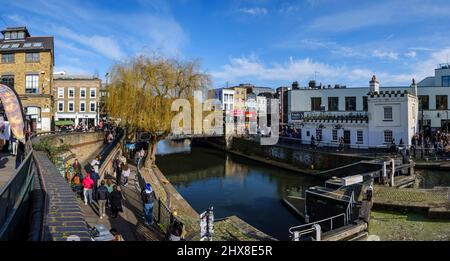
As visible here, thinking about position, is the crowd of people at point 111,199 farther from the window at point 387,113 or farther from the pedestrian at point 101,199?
the window at point 387,113

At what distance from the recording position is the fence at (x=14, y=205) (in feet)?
16.5

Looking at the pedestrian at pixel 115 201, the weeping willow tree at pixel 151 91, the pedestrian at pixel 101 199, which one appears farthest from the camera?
the weeping willow tree at pixel 151 91

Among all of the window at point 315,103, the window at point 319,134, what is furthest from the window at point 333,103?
the window at point 319,134

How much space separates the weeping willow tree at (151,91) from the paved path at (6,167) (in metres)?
13.2

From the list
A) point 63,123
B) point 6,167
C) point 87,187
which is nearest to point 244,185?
point 87,187

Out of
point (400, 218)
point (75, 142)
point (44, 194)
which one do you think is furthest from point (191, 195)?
point (44, 194)

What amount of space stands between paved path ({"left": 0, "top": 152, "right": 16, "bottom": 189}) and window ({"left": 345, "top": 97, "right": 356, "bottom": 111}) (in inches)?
1482

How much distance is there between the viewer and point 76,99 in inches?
2388

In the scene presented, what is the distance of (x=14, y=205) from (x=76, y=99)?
2344 inches

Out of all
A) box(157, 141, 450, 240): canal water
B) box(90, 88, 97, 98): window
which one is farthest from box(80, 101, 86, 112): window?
box(157, 141, 450, 240): canal water

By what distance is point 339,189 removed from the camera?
19594 millimetres
